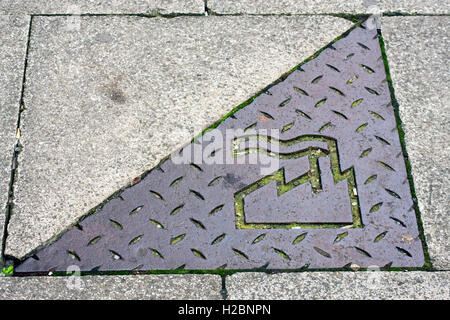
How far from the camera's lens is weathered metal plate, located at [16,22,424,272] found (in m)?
2.35

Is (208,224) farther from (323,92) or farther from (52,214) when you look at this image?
(323,92)

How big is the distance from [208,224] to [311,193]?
55cm

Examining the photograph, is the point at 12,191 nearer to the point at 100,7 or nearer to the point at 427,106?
the point at 100,7

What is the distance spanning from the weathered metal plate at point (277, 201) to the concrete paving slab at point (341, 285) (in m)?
0.06

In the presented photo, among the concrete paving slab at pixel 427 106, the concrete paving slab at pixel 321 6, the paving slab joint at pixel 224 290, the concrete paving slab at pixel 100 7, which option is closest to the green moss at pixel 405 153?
the concrete paving slab at pixel 427 106

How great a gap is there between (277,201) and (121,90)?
3.61ft

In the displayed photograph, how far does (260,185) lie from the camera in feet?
8.38

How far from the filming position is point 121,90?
284cm

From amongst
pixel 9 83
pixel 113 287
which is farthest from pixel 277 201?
pixel 9 83

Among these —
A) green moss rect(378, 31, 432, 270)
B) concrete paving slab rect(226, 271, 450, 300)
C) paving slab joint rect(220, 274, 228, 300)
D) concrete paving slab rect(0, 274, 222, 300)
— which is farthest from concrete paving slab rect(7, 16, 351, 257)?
concrete paving slab rect(226, 271, 450, 300)

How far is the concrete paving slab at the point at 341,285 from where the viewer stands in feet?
7.40

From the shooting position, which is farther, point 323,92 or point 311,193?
point 323,92

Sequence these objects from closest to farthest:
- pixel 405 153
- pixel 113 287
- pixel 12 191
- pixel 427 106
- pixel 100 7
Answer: pixel 113 287
pixel 12 191
pixel 405 153
pixel 427 106
pixel 100 7
